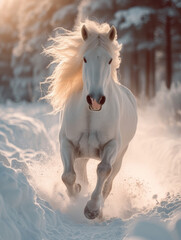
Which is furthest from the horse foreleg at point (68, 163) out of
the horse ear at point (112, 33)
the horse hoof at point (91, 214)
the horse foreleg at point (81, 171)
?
the horse ear at point (112, 33)

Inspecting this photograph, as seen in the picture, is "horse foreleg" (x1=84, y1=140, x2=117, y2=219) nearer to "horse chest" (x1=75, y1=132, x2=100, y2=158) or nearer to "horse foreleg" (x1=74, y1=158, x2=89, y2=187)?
"horse chest" (x1=75, y1=132, x2=100, y2=158)

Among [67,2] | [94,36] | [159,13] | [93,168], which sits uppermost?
[67,2]

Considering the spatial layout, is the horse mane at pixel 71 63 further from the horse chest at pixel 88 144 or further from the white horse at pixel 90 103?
the horse chest at pixel 88 144

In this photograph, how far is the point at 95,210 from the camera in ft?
12.7

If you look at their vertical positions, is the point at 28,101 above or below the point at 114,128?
above

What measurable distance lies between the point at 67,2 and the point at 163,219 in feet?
58.3

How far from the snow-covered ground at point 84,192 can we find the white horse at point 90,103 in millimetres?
344

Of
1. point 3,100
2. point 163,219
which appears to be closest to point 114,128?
point 163,219

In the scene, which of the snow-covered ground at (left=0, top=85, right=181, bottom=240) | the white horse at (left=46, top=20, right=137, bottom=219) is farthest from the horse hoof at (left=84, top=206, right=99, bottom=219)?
the snow-covered ground at (left=0, top=85, right=181, bottom=240)

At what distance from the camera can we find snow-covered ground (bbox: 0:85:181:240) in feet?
10.1

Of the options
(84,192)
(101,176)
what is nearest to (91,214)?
(101,176)

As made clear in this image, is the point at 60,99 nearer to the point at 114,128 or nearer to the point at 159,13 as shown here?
the point at 114,128

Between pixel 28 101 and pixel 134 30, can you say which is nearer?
pixel 134 30

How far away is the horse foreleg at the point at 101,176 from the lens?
3877 mm
